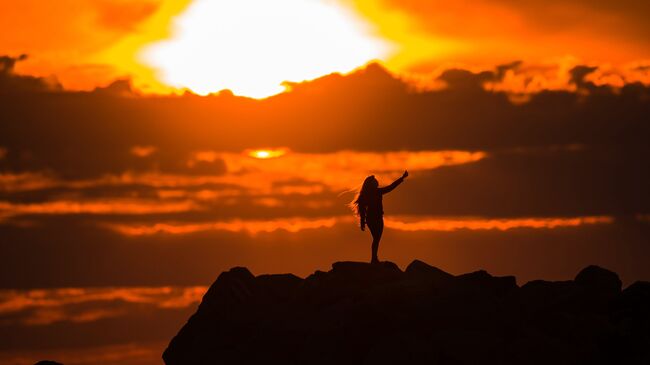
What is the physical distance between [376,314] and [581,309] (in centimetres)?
831

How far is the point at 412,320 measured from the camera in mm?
44250

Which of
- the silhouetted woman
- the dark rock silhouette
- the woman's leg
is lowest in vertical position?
the dark rock silhouette

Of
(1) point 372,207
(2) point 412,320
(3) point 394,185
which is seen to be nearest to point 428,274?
(2) point 412,320

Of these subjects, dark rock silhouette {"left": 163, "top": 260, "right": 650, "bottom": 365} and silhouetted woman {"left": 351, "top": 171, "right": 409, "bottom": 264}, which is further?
silhouetted woman {"left": 351, "top": 171, "right": 409, "bottom": 264}

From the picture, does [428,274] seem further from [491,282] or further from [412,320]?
[412,320]

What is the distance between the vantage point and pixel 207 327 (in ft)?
162

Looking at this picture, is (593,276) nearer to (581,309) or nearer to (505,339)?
(581,309)

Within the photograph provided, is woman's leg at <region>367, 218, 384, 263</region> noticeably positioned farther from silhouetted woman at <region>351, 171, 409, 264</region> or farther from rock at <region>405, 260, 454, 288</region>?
rock at <region>405, 260, 454, 288</region>

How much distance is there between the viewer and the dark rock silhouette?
42719 mm

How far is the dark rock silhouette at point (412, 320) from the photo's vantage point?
42719 millimetres

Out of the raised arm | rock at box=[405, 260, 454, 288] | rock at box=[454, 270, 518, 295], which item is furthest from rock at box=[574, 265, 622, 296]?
the raised arm

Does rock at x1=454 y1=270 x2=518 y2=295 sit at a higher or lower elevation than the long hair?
lower

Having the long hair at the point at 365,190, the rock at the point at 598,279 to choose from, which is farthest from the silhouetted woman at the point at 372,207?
the rock at the point at 598,279

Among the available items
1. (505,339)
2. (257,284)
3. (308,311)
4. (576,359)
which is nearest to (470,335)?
(505,339)
